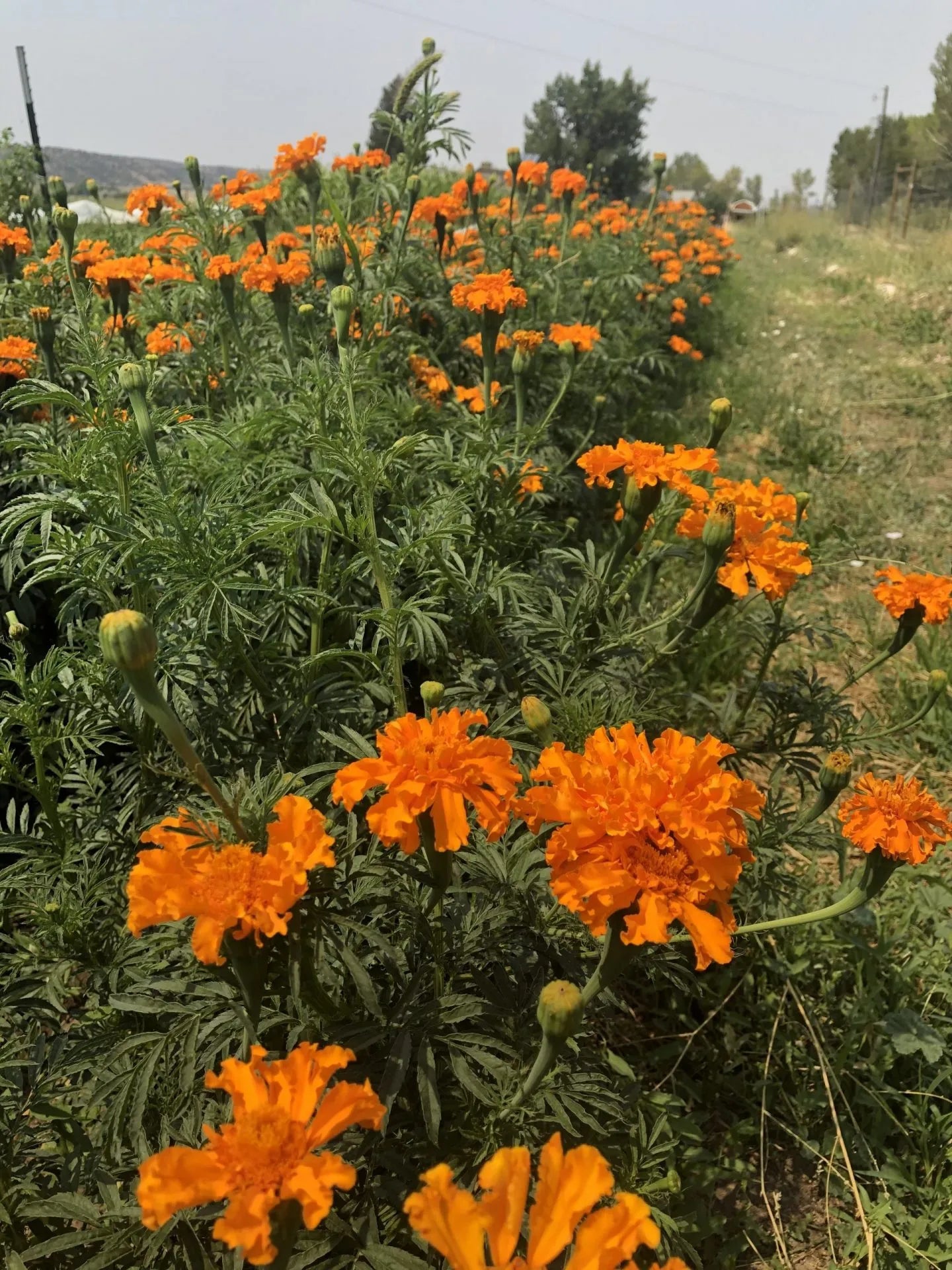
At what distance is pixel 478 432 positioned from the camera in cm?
226

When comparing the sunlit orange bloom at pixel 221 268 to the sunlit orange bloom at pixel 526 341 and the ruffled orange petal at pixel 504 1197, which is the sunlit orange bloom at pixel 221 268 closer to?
the sunlit orange bloom at pixel 526 341

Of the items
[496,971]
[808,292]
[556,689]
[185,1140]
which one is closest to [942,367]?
[808,292]

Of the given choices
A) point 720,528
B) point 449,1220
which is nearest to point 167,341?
point 720,528

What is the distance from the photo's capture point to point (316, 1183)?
2.11 feet

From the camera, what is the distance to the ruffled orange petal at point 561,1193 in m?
0.66

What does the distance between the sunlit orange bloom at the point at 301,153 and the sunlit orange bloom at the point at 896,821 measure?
10.4 feet

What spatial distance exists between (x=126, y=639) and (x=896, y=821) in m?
1.11

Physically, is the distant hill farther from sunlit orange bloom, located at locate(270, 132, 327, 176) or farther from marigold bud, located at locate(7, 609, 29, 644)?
marigold bud, located at locate(7, 609, 29, 644)

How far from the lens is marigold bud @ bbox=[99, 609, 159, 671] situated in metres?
0.85

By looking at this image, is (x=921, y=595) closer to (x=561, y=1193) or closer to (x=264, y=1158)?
(x=561, y=1193)

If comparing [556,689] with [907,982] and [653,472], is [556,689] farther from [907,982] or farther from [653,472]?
[907,982]

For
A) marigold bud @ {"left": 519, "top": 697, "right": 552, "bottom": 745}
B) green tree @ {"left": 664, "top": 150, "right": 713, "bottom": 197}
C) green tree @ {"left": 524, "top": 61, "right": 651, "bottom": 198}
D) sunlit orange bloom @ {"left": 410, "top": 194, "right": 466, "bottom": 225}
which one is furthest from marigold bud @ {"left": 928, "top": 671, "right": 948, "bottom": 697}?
green tree @ {"left": 664, "top": 150, "right": 713, "bottom": 197}

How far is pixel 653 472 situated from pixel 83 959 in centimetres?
134

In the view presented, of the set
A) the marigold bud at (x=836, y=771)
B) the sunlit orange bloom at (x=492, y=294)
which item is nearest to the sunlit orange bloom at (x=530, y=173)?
the sunlit orange bloom at (x=492, y=294)
